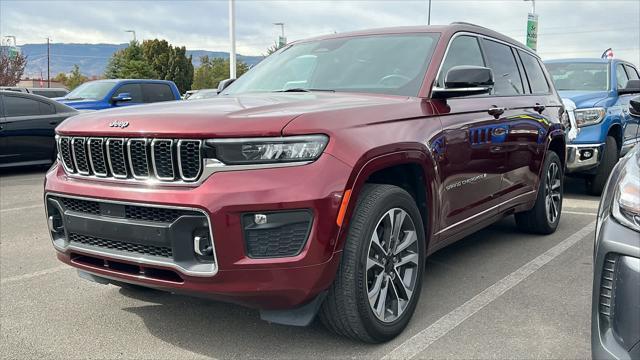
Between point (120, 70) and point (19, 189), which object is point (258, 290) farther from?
point (120, 70)

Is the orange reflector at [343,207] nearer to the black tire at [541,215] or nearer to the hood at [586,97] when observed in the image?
the black tire at [541,215]

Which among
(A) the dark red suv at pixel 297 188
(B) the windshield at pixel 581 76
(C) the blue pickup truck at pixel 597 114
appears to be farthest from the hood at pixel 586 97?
(A) the dark red suv at pixel 297 188

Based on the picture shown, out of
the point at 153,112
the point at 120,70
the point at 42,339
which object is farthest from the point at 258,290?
the point at 120,70

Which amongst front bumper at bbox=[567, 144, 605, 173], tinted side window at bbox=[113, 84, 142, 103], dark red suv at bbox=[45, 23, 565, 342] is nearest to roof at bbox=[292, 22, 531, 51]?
dark red suv at bbox=[45, 23, 565, 342]

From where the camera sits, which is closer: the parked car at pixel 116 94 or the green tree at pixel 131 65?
the parked car at pixel 116 94

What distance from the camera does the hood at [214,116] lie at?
263 centimetres

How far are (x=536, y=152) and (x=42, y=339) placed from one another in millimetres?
3984

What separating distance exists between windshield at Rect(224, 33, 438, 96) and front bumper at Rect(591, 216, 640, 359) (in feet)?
5.43

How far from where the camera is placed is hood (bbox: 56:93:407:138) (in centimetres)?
263

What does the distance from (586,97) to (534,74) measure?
9.37 ft

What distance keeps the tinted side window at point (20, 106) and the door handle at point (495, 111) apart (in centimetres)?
842

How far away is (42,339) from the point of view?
3.22 m

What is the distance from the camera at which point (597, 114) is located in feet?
25.4

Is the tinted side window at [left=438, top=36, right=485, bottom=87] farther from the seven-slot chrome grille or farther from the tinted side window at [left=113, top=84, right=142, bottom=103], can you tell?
the tinted side window at [left=113, top=84, right=142, bottom=103]
